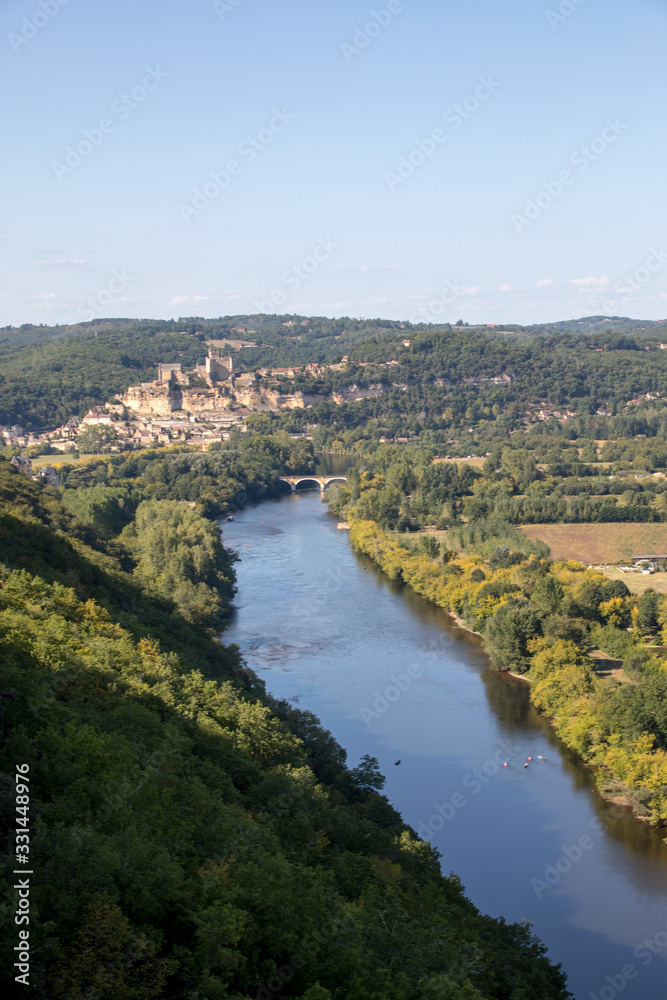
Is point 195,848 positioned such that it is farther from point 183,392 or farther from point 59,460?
point 183,392

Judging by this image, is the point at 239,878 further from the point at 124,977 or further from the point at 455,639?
the point at 455,639

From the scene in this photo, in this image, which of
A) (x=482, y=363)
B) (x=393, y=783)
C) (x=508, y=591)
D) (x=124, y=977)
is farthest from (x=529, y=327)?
(x=124, y=977)

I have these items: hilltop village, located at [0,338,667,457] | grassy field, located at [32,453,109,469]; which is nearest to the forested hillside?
grassy field, located at [32,453,109,469]

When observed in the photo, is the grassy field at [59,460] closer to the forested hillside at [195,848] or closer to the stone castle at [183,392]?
the stone castle at [183,392]

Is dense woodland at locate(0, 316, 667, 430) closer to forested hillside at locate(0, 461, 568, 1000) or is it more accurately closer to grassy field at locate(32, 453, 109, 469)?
grassy field at locate(32, 453, 109, 469)

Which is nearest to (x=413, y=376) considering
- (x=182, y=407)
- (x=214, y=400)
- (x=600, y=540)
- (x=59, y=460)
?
(x=214, y=400)

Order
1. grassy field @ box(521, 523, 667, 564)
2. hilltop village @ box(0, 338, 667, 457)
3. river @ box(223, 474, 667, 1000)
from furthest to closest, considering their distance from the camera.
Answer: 1. hilltop village @ box(0, 338, 667, 457)
2. grassy field @ box(521, 523, 667, 564)
3. river @ box(223, 474, 667, 1000)
